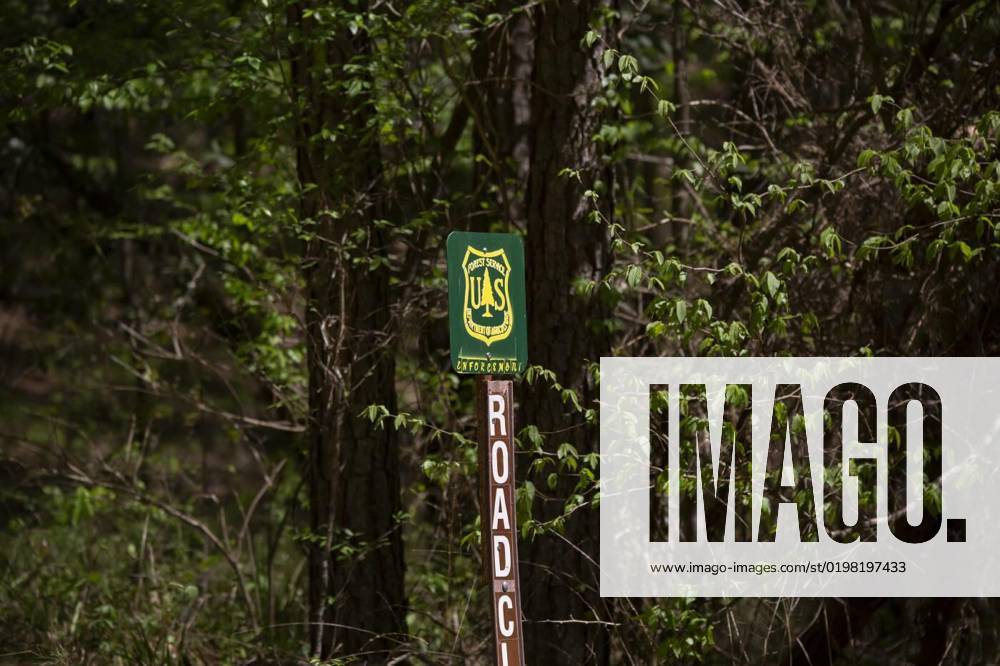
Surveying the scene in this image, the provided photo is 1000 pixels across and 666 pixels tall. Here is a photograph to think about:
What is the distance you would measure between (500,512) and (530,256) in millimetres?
2307

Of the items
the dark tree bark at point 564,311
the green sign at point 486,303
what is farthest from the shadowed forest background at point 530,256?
the green sign at point 486,303

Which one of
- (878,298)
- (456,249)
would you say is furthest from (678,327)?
(878,298)

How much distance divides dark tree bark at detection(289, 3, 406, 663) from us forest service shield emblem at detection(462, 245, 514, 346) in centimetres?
233

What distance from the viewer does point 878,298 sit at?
6.17 metres

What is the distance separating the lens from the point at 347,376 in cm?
636

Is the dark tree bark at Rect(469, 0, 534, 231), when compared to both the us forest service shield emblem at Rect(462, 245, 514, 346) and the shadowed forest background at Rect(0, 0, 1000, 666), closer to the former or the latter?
the shadowed forest background at Rect(0, 0, 1000, 666)

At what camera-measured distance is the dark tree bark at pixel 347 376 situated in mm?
6383

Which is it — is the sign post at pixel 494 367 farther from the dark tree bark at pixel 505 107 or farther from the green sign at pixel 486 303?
the dark tree bark at pixel 505 107

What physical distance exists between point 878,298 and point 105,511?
6794 mm

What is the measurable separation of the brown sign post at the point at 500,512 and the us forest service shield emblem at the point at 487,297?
6.9 inches

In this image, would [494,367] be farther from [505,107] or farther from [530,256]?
[505,107]

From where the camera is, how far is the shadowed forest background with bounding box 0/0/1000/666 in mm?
5625

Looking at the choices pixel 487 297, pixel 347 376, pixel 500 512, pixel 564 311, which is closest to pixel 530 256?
pixel 564 311

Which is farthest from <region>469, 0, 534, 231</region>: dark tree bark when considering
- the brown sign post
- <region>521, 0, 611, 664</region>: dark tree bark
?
the brown sign post
